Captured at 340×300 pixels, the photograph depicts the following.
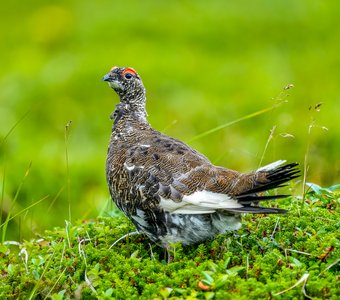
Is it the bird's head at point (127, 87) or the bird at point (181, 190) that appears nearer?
the bird at point (181, 190)

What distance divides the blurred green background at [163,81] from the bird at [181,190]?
2.61 m

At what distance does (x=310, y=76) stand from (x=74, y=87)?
3824 millimetres

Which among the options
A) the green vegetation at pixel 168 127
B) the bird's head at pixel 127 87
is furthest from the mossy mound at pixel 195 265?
the bird's head at pixel 127 87

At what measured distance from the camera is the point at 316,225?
5504 mm

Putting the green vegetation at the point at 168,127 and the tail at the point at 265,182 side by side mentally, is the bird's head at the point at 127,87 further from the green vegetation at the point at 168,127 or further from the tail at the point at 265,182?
the tail at the point at 265,182

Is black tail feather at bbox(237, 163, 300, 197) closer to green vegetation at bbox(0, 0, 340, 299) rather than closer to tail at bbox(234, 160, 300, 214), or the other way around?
tail at bbox(234, 160, 300, 214)

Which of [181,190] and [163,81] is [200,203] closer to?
[181,190]

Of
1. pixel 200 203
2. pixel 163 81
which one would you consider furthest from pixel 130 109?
pixel 163 81

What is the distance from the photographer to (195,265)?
16.6 feet

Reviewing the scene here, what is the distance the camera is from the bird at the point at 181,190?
5.27 meters

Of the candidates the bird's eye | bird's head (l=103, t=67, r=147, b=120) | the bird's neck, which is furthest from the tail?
the bird's eye

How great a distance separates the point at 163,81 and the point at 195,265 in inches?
343

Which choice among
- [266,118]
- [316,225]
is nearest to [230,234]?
[316,225]

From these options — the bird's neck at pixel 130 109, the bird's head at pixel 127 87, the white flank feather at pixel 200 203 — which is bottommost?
the white flank feather at pixel 200 203
